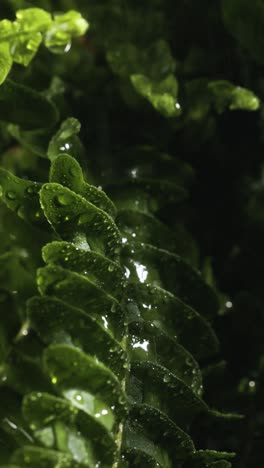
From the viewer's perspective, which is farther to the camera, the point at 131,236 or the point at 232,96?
the point at 232,96

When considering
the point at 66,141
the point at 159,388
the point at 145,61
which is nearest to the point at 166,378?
the point at 159,388

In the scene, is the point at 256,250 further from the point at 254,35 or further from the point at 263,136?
the point at 254,35

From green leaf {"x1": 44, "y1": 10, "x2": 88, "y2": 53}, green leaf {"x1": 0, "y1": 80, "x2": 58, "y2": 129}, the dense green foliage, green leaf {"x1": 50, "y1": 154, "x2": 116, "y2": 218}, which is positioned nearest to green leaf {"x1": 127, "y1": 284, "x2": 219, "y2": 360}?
the dense green foliage

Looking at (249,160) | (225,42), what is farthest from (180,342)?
(225,42)

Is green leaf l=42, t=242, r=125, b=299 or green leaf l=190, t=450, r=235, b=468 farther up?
green leaf l=42, t=242, r=125, b=299

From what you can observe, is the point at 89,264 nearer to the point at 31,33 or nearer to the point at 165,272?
the point at 165,272

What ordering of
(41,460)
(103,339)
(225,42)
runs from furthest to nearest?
1. (225,42)
2. (103,339)
3. (41,460)

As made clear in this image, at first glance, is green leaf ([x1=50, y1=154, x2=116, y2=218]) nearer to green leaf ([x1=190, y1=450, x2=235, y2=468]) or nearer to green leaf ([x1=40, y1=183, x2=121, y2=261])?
green leaf ([x1=40, y1=183, x2=121, y2=261])
